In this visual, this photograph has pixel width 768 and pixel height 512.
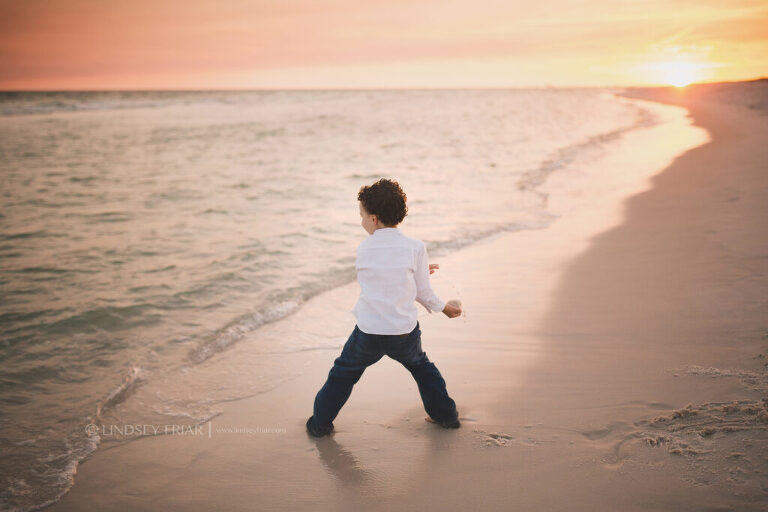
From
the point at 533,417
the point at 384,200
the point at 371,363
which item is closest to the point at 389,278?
the point at 384,200

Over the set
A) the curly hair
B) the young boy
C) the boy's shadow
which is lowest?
the boy's shadow

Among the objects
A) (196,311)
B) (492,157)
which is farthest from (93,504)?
(492,157)

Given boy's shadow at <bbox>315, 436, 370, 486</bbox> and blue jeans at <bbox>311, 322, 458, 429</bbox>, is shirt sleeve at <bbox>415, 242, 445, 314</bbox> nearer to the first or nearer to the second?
blue jeans at <bbox>311, 322, 458, 429</bbox>

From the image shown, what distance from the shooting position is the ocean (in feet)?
11.8

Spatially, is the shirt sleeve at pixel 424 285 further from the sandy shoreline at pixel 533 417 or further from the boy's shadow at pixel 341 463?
the boy's shadow at pixel 341 463

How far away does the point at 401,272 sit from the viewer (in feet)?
8.71

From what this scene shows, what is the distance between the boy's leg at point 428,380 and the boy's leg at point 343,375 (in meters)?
0.13

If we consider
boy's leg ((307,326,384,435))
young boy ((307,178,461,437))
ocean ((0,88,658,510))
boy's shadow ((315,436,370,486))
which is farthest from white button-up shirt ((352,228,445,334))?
ocean ((0,88,658,510))

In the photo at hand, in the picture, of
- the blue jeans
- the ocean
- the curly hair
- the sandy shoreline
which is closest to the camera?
the sandy shoreline

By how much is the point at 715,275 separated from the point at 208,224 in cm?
771

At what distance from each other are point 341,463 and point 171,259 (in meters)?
5.12

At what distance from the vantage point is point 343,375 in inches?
112

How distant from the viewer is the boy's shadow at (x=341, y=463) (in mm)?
2658

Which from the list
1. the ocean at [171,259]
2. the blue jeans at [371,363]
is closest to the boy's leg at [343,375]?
the blue jeans at [371,363]
